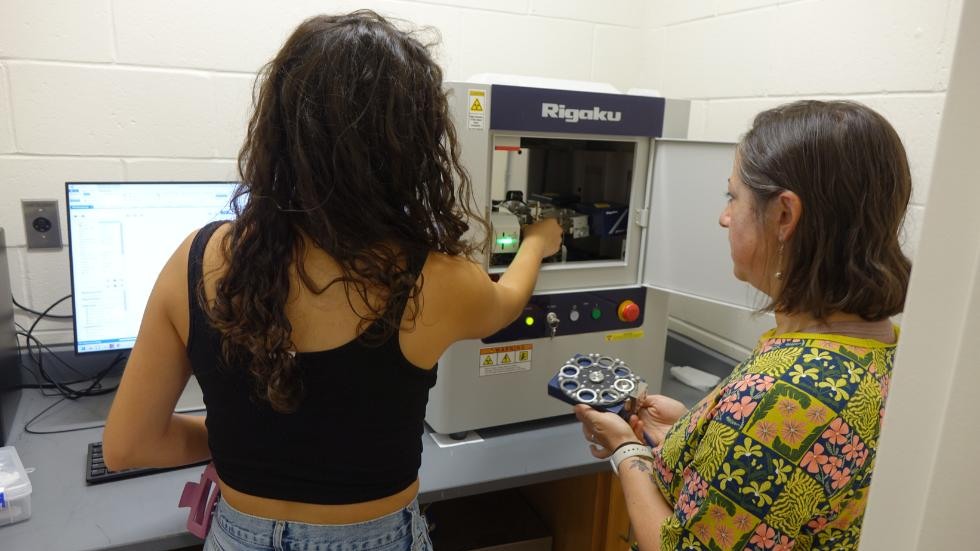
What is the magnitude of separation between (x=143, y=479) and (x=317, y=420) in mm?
528

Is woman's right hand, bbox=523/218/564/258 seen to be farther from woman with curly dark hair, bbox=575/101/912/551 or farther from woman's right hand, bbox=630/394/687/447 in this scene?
woman with curly dark hair, bbox=575/101/912/551

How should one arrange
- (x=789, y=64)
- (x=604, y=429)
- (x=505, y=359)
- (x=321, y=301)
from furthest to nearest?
(x=789, y=64), (x=505, y=359), (x=604, y=429), (x=321, y=301)

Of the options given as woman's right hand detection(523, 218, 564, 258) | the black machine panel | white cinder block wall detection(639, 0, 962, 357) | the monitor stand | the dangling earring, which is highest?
white cinder block wall detection(639, 0, 962, 357)

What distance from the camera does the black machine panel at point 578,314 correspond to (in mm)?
1380

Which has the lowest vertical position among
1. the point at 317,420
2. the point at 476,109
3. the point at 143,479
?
the point at 143,479

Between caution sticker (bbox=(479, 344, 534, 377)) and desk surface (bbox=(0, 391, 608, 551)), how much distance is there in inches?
6.1

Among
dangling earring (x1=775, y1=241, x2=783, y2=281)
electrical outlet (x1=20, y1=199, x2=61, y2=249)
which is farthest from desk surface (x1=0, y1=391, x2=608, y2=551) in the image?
dangling earring (x1=775, y1=241, x2=783, y2=281)

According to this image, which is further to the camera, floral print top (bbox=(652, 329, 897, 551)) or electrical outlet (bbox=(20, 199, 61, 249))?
electrical outlet (bbox=(20, 199, 61, 249))

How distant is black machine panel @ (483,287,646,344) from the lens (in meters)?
1.38

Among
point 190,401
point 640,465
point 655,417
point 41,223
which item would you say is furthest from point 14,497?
point 655,417

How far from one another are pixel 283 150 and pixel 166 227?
2.20 ft

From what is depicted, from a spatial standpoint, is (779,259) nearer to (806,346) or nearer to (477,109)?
(806,346)

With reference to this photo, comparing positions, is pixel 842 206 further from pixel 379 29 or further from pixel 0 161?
pixel 0 161

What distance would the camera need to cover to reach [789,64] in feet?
5.31
